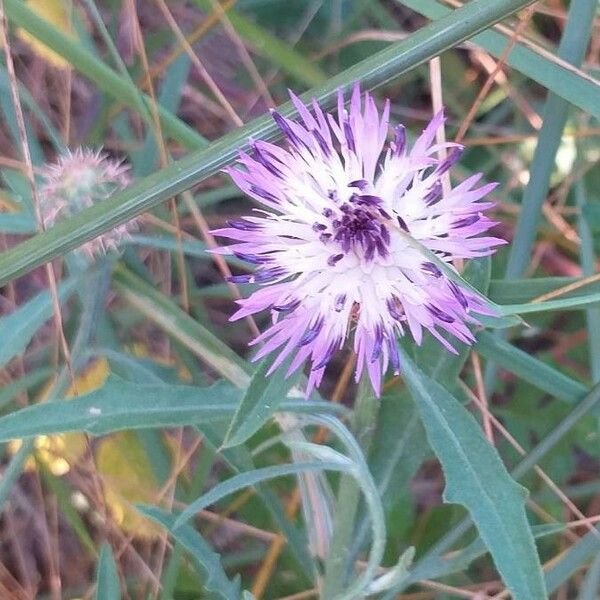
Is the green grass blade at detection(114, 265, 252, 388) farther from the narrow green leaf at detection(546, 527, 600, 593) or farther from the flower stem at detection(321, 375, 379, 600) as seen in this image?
the narrow green leaf at detection(546, 527, 600, 593)

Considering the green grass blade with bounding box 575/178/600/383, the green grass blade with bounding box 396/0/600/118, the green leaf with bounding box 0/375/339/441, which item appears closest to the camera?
the green leaf with bounding box 0/375/339/441

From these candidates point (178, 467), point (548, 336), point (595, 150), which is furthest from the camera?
point (548, 336)

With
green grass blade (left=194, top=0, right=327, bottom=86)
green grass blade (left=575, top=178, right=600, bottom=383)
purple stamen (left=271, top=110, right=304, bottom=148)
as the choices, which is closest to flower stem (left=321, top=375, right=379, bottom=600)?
purple stamen (left=271, top=110, right=304, bottom=148)

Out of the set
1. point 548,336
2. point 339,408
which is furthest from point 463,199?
point 548,336

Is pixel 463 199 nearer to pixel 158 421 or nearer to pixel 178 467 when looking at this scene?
pixel 158 421

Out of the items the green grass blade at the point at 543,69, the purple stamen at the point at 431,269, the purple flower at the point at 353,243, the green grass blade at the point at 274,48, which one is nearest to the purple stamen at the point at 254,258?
the purple flower at the point at 353,243

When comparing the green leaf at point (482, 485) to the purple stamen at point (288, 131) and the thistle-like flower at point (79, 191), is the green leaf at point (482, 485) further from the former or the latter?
the thistle-like flower at point (79, 191)

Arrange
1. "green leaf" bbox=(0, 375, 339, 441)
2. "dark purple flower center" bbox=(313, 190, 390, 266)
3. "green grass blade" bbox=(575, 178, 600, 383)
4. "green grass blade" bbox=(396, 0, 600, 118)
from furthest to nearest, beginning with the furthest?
1. "green grass blade" bbox=(575, 178, 600, 383)
2. "green grass blade" bbox=(396, 0, 600, 118)
3. "green leaf" bbox=(0, 375, 339, 441)
4. "dark purple flower center" bbox=(313, 190, 390, 266)
